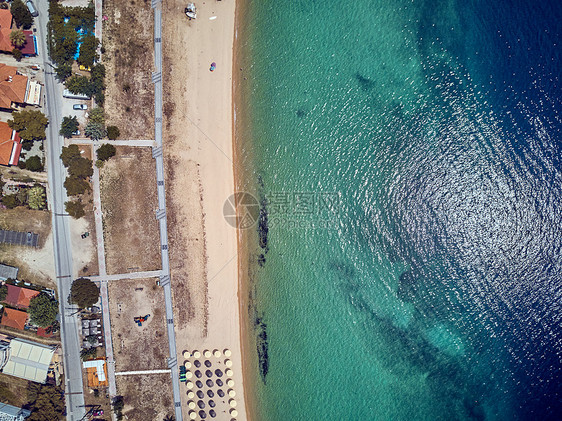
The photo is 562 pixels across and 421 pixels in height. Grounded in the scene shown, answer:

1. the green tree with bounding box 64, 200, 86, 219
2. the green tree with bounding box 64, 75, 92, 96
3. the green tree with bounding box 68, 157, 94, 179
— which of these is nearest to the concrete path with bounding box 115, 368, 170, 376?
the green tree with bounding box 64, 200, 86, 219

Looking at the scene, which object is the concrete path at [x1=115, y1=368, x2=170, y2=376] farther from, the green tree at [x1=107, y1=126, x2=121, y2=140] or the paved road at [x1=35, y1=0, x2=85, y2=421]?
the green tree at [x1=107, y1=126, x2=121, y2=140]

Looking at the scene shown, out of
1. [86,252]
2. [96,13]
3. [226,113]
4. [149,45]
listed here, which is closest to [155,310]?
[86,252]

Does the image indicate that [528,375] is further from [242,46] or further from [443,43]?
[242,46]

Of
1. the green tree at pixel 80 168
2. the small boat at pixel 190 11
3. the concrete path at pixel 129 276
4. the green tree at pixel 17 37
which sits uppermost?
the small boat at pixel 190 11

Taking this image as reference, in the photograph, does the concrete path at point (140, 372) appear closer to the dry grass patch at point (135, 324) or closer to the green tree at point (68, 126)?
the dry grass patch at point (135, 324)

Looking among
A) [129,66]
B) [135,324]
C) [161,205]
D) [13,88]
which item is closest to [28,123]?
[13,88]

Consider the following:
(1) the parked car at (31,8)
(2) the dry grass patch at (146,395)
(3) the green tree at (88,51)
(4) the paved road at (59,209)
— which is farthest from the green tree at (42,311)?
(1) the parked car at (31,8)
